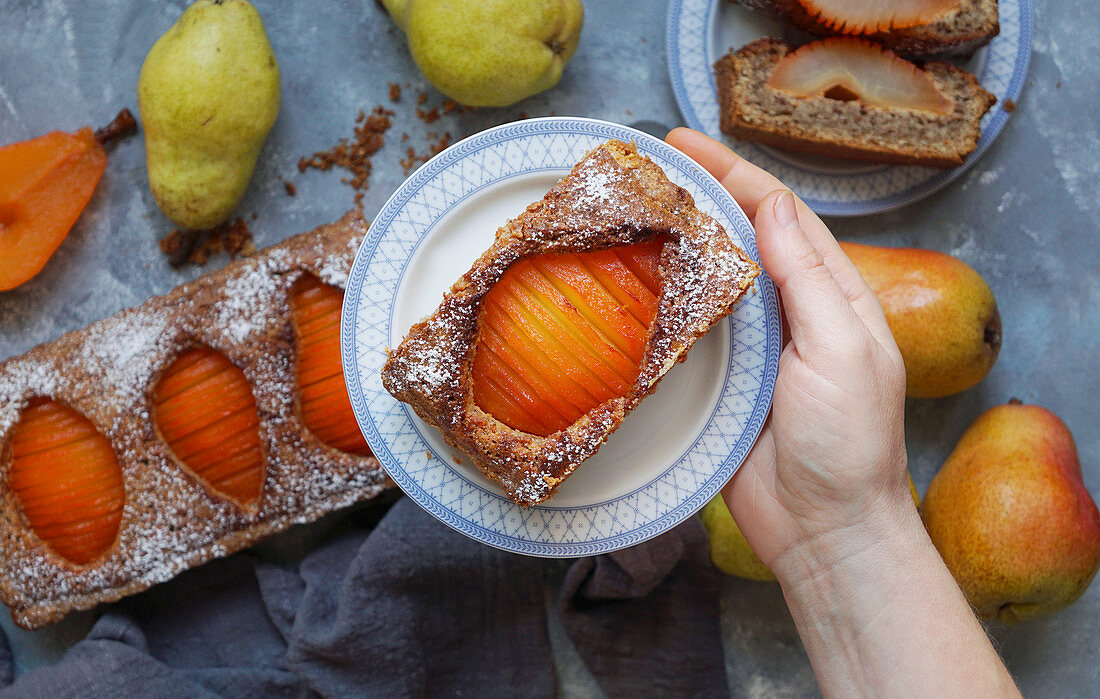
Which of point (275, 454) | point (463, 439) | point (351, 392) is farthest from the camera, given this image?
point (275, 454)

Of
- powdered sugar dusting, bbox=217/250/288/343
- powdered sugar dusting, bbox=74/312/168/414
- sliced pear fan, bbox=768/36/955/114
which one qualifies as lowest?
powdered sugar dusting, bbox=74/312/168/414

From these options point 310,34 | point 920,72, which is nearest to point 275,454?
point 310,34

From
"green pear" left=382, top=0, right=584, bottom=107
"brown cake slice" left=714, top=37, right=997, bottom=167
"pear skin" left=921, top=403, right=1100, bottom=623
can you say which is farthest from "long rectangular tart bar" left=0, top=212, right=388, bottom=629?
"pear skin" left=921, top=403, right=1100, bottom=623

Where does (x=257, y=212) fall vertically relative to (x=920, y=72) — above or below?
below

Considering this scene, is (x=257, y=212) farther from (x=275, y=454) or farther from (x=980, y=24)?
(x=980, y=24)

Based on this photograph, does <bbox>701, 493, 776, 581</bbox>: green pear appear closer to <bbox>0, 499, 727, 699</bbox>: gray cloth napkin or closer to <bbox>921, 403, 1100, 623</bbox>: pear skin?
<bbox>0, 499, 727, 699</bbox>: gray cloth napkin

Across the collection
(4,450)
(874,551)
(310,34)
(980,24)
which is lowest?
(4,450)

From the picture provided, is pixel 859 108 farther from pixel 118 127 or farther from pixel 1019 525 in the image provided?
pixel 118 127

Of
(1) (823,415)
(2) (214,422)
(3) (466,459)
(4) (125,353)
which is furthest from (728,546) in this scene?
(4) (125,353)
